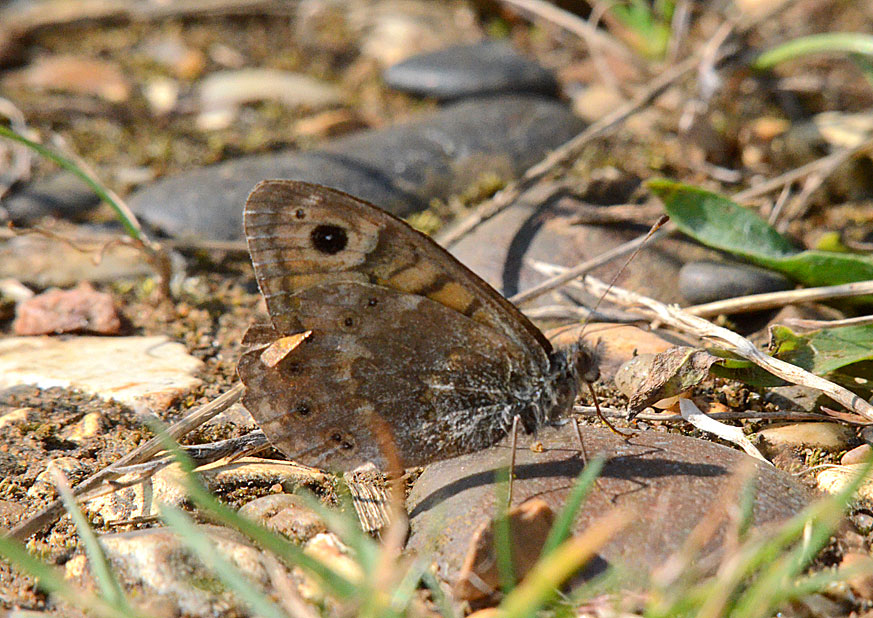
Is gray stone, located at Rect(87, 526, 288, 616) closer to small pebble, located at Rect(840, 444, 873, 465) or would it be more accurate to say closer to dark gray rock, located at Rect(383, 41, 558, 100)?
small pebble, located at Rect(840, 444, 873, 465)

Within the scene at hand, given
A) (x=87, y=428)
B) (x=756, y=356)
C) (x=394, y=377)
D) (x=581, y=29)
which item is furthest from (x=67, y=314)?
(x=581, y=29)

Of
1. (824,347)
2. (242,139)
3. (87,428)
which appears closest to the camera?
(824,347)

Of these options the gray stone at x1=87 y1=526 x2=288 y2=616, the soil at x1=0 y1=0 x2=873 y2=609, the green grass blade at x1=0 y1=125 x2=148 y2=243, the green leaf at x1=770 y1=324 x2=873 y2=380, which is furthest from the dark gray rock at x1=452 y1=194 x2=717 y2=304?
the gray stone at x1=87 y1=526 x2=288 y2=616

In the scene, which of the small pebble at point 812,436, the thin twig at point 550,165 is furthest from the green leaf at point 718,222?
the small pebble at point 812,436

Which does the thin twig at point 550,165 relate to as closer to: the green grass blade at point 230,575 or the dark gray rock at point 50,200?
the dark gray rock at point 50,200

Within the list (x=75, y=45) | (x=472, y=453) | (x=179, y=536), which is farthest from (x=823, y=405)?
(x=75, y=45)

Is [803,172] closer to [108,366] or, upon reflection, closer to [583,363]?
[583,363]

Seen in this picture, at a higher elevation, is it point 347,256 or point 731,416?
point 347,256

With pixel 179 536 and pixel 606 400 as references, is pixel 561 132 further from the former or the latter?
pixel 179 536

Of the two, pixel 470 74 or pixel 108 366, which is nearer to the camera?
pixel 108 366
